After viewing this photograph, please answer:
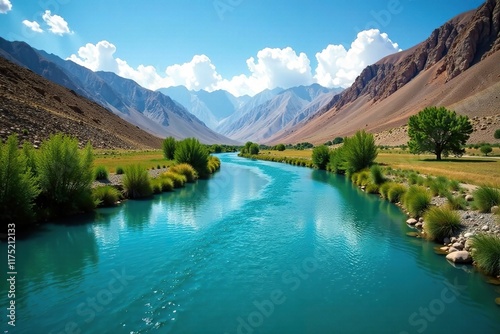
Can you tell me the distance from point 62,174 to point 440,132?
2025 inches

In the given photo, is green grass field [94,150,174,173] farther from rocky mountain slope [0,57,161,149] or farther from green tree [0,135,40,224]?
green tree [0,135,40,224]

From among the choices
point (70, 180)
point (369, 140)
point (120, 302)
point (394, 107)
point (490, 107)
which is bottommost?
point (120, 302)

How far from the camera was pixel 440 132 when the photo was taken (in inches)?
1960

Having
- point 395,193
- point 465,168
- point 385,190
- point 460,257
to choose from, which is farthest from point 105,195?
point 465,168

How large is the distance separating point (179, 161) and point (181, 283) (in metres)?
36.0

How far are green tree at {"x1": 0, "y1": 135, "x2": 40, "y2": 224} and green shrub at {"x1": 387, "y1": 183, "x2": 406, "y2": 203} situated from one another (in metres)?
26.4

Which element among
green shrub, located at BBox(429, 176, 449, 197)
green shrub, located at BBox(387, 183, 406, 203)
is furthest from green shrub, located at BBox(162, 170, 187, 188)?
green shrub, located at BBox(429, 176, 449, 197)

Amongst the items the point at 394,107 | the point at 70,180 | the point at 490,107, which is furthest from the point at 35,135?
the point at 394,107

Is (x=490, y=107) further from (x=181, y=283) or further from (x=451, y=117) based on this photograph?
(x=181, y=283)

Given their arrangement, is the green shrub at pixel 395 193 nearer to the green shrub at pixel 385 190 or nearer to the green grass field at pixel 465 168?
the green shrub at pixel 385 190

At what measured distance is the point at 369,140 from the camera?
44.2 metres

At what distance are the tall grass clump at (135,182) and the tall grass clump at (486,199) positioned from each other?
25.6m

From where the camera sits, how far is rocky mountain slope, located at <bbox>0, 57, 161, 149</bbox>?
5736 centimetres

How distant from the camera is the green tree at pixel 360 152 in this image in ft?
144
